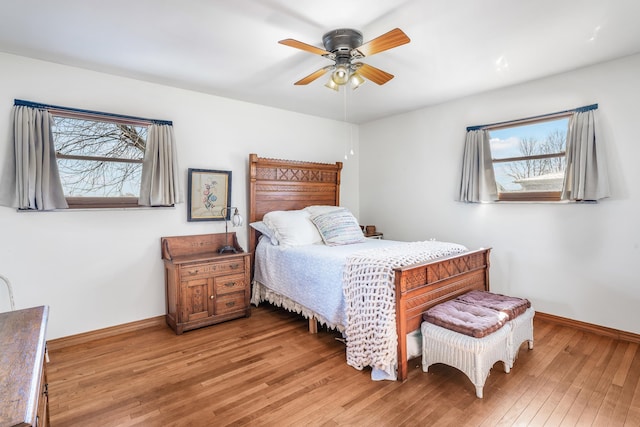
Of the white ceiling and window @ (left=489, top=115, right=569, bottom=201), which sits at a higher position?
the white ceiling

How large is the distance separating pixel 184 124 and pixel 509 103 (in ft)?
11.7

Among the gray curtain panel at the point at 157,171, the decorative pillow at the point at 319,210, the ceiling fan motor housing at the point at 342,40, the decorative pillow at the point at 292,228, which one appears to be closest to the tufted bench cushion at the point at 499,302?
the decorative pillow at the point at 292,228

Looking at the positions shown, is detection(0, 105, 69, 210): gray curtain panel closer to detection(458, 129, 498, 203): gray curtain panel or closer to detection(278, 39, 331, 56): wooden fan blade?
detection(278, 39, 331, 56): wooden fan blade

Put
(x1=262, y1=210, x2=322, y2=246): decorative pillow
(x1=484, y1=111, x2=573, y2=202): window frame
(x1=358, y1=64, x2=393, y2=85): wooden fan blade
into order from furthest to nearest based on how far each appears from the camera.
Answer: (x1=262, y1=210, x2=322, y2=246): decorative pillow < (x1=484, y1=111, x2=573, y2=202): window frame < (x1=358, y1=64, x2=393, y2=85): wooden fan blade

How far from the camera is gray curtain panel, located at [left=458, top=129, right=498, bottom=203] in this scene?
3.69 meters

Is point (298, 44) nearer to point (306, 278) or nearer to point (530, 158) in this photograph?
point (306, 278)

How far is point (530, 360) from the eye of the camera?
254cm

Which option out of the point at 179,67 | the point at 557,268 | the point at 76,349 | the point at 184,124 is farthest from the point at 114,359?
the point at 557,268

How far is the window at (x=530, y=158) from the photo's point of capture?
10.8 feet

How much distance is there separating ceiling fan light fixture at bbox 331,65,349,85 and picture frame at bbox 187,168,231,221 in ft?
6.25

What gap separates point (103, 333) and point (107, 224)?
1039 mm

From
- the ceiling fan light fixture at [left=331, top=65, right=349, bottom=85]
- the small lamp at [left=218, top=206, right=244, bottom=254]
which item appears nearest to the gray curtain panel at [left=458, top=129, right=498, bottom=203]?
the ceiling fan light fixture at [left=331, top=65, right=349, bottom=85]

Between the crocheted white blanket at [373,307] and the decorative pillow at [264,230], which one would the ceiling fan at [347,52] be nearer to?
the crocheted white blanket at [373,307]

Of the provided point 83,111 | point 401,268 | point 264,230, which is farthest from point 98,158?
point 401,268
